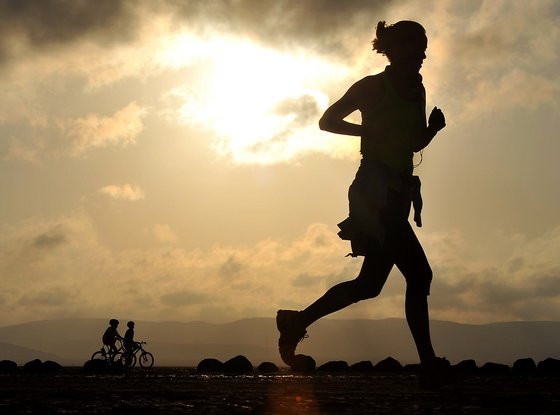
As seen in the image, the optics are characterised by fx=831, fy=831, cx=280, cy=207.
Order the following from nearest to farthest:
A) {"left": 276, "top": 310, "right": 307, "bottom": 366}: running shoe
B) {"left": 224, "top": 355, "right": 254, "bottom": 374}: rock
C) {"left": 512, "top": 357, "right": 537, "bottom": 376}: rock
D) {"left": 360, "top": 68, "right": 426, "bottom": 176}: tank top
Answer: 1. {"left": 360, "top": 68, "right": 426, "bottom": 176}: tank top
2. {"left": 276, "top": 310, "right": 307, "bottom": 366}: running shoe
3. {"left": 512, "top": 357, "right": 537, "bottom": 376}: rock
4. {"left": 224, "top": 355, "right": 254, "bottom": 374}: rock

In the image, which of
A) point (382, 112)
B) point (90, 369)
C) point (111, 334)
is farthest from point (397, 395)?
point (111, 334)

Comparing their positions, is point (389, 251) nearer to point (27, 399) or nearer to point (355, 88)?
point (355, 88)

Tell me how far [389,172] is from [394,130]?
1.29 ft

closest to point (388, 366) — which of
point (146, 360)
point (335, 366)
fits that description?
point (335, 366)

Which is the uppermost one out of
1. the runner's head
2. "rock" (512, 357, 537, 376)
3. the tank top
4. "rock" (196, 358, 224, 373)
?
the runner's head

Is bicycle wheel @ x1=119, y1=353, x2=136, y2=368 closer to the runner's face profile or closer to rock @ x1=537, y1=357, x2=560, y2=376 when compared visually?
rock @ x1=537, y1=357, x2=560, y2=376

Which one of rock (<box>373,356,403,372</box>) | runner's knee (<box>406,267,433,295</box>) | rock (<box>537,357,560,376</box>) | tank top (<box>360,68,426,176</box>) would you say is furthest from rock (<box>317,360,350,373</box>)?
tank top (<box>360,68,426,176</box>)

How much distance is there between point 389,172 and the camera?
730cm

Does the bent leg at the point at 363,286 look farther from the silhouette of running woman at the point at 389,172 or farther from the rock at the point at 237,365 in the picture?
the rock at the point at 237,365

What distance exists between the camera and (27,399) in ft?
19.2

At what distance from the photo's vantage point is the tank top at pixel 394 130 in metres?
7.35

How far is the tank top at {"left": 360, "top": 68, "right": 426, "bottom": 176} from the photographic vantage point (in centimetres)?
735

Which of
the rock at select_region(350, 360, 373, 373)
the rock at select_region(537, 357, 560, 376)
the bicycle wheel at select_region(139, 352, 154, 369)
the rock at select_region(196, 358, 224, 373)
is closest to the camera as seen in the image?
the rock at select_region(537, 357, 560, 376)

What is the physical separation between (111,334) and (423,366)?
68.0 ft
